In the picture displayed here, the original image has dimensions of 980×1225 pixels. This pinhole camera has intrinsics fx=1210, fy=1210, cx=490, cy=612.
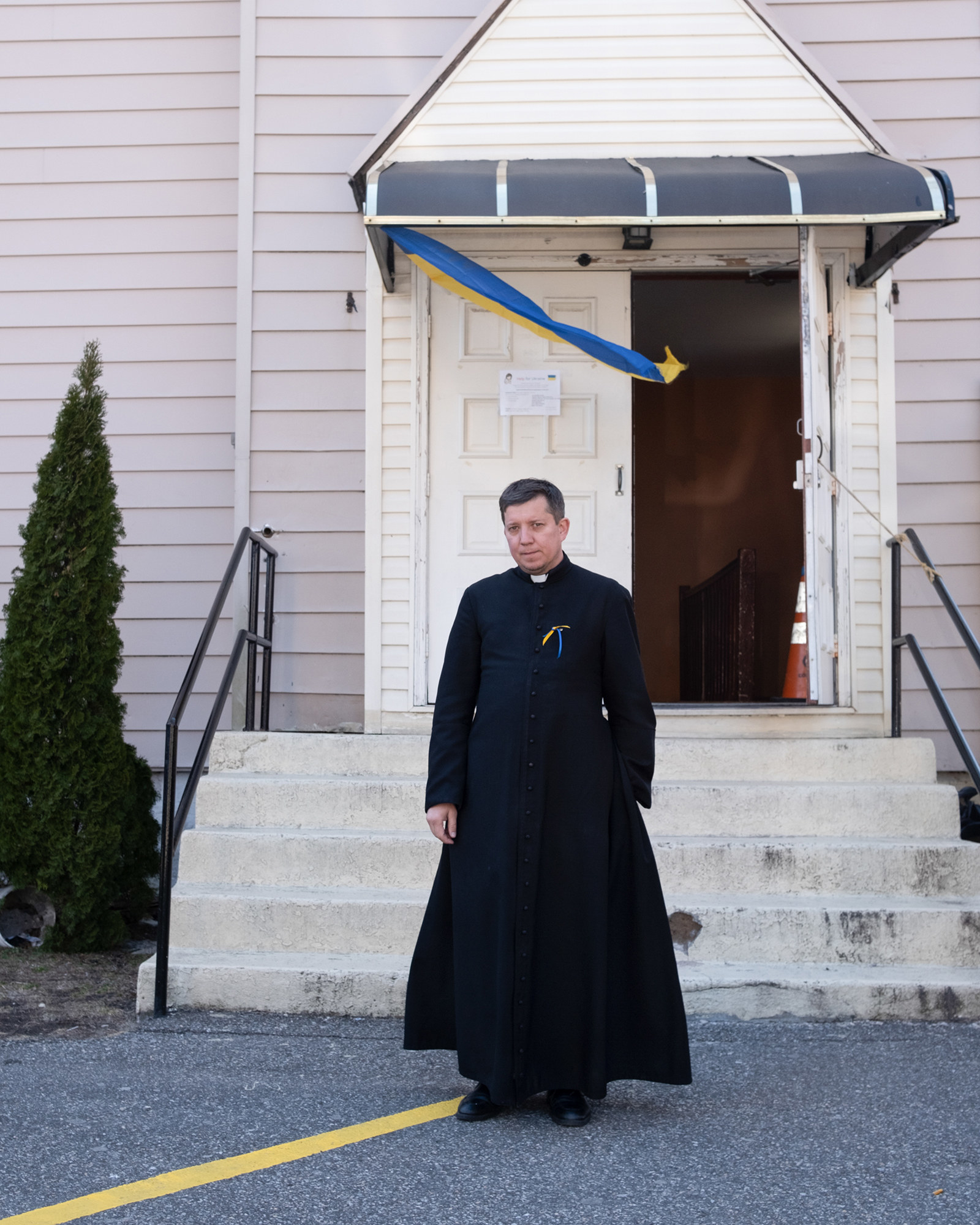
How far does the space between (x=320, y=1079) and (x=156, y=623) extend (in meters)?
3.53

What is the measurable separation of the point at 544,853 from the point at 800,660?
283cm

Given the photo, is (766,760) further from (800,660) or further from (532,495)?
(532,495)

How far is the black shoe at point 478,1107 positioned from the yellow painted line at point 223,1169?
0.25ft

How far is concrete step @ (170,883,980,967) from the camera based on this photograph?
4188mm

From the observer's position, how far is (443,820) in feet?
10.5

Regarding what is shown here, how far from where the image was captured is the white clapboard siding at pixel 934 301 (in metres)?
6.14

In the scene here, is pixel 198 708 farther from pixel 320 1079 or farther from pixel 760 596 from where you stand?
pixel 760 596

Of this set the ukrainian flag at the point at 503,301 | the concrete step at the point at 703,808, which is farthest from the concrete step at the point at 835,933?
the ukrainian flag at the point at 503,301

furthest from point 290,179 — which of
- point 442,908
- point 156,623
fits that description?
point 442,908

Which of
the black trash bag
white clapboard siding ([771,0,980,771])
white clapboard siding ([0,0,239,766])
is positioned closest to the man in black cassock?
the black trash bag

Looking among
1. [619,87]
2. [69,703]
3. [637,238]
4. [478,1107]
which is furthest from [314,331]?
[478,1107]

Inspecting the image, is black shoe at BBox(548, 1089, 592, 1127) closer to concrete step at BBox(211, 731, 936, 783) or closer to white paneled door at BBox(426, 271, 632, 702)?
concrete step at BBox(211, 731, 936, 783)

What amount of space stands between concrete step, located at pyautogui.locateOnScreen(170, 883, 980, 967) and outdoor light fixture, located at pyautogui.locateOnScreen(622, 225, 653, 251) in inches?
115

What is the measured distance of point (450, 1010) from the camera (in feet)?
10.6
